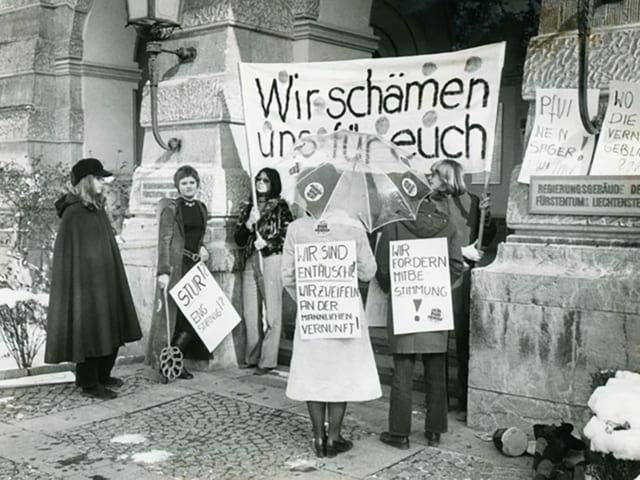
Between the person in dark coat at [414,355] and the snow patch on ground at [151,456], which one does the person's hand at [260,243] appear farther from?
the snow patch on ground at [151,456]

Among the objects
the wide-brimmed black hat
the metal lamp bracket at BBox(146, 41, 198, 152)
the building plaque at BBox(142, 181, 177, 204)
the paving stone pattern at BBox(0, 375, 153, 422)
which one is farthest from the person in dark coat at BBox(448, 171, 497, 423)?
the metal lamp bracket at BBox(146, 41, 198, 152)

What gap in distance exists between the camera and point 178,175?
23.2 ft

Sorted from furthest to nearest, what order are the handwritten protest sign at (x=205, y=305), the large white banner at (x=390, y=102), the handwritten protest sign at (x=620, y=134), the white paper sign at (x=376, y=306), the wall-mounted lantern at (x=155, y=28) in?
the wall-mounted lantern at (x=155, y=28)
the handwritten protest sign at (x=205, y=305)
the large white banner at (x=390, y=102)
the white paper sign at (x=376, y=306)
the handwritten protest sign at (x=620, y=134)

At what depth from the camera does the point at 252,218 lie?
287 inches

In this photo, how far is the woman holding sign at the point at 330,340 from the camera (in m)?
4.95

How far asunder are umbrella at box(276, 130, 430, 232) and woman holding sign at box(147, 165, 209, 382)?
2269 millimetres

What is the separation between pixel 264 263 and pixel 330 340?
2394 millimetres

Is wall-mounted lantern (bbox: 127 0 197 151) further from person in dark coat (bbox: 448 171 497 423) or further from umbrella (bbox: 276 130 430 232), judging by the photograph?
person in dark coat (bbox: 448 171 497 423)

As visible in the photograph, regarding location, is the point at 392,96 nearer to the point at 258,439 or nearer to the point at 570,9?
the point at 570,9

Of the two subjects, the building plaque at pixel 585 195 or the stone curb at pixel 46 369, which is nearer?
the building plaque at pixel 585 195

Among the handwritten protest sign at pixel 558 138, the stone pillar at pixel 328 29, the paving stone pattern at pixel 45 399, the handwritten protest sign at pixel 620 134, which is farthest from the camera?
the stone pillar at pixel 328 29

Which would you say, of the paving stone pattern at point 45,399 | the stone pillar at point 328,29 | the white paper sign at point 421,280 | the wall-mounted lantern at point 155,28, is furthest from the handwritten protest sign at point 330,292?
the stone pillar at point 328,29

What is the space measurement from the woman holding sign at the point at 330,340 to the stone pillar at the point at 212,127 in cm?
265

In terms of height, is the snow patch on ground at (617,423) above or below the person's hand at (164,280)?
below
